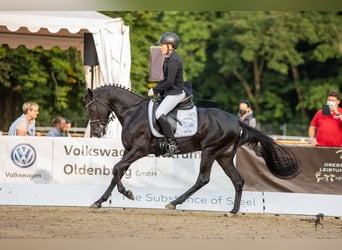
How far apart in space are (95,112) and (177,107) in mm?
1367

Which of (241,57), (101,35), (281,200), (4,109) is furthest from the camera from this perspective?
(241,57)

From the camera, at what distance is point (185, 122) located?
1405 centimetres

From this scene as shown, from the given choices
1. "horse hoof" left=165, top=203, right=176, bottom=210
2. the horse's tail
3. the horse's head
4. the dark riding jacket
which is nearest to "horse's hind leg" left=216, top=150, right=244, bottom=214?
the horse's tail

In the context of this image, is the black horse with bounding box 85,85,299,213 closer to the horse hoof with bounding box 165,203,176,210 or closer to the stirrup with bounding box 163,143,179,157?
the horse hoof with bounding box 165,203,176,210

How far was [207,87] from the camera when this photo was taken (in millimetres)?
48219

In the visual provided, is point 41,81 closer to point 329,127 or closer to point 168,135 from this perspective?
point 329,127

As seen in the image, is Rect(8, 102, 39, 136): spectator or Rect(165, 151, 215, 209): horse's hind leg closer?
Rect(165, 151, 215, 209): horse's hind leg

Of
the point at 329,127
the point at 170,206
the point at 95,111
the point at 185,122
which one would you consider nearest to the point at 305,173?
the point at 329,127

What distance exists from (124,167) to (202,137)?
1561 mm

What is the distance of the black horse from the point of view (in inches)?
548

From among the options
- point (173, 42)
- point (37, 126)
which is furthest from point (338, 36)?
point (173, 42)

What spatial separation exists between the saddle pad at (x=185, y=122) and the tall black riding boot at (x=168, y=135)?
0.54ft

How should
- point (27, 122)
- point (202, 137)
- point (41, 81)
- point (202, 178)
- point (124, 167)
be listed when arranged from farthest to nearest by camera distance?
point (41, 81) → point (27, 122) → point (202, 137) → point (202, 178) → point (124, 167)
